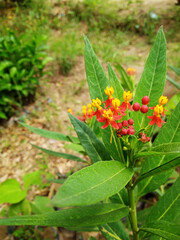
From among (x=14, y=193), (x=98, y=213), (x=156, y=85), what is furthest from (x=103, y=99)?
(x=14, y=193)

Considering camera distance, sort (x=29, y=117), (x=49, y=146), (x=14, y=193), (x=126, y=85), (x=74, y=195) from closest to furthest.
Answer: (x=74, y=195) < (x=126, y=85) < (x=14, y=193) < (x=49, y=146) < (x=29, y=117)

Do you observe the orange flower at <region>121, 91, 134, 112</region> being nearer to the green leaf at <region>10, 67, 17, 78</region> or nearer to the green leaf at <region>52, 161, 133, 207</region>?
the green leaf at <region>52, 161, 133, 207</region>

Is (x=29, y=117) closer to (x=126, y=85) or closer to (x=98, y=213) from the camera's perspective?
(x=126, y=85)

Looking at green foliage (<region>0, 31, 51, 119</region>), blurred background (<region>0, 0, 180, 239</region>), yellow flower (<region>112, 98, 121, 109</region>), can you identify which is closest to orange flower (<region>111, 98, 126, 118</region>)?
yellow flower (<region>112, 98, 121, 109</region>)

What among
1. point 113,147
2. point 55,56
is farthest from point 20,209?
point 55,56

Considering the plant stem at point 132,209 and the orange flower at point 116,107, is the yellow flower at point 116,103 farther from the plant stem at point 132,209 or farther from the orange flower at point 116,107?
the plant stem at point 132,209

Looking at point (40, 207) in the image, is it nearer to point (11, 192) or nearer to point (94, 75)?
point (11, 192)

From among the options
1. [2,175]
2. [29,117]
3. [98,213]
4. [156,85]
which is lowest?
[2,175]
